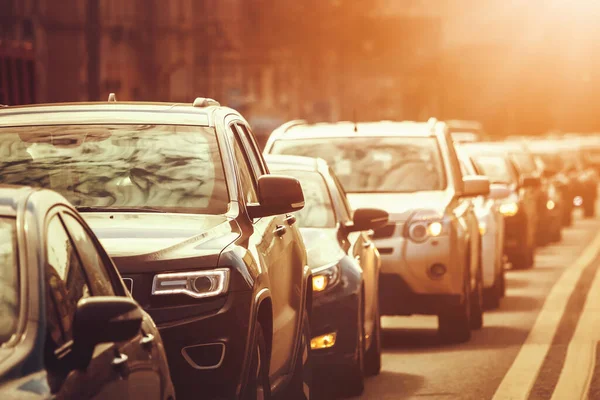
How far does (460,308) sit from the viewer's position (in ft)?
48.8

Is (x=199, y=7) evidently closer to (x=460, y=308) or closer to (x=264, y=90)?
(x=264, y=90)

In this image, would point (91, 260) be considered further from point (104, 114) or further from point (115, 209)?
point (104, 114)

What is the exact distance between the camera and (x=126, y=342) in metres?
5.94

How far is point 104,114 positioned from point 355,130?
7351 mm

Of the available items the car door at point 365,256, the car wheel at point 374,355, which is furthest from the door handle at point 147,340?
the car wheel at point 374,355

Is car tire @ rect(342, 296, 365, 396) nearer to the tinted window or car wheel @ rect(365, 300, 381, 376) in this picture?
car wheel @ rect(365, 300, 381, 376)

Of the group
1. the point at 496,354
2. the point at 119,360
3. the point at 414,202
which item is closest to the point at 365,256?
the point at 496,354

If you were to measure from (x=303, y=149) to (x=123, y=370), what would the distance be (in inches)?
395

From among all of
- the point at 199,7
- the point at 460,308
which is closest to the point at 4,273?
the point at 460,308

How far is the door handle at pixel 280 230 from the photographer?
360 inches

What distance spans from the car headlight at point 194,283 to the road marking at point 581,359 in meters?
4.12

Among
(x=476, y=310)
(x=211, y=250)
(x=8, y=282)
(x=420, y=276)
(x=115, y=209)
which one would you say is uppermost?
(x=8, y=282)

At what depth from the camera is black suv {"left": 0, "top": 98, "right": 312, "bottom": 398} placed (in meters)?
7.50

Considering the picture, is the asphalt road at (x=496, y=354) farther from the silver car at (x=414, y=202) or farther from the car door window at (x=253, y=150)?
the car door window at (x=253, y=150)
